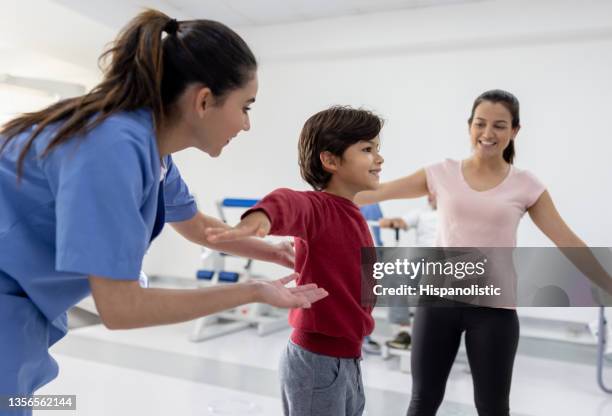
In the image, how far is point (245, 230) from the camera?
3.06 feet

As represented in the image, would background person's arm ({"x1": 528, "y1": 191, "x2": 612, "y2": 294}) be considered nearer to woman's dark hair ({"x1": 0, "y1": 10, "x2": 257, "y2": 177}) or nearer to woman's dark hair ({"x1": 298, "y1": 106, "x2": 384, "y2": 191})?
woman's dark hair ({"x1": 298, "y1": 106, "x2": 384, "y2": 191})

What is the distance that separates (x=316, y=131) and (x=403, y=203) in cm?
353

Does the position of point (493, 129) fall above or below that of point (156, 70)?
above

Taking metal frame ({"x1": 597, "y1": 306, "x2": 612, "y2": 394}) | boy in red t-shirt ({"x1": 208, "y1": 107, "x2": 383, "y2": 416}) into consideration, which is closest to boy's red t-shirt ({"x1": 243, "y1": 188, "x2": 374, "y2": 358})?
boy in red t-shirt ({"x1": 208, "y1": 107, "x2": 383, "y2": 416})

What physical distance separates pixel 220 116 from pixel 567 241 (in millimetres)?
1210

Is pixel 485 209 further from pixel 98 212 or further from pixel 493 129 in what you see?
pixel 98 212

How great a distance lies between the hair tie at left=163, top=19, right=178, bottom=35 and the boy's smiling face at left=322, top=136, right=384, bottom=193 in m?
0.45

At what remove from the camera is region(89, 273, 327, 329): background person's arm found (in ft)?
2.62

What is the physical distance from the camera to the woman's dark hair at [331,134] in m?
1.25

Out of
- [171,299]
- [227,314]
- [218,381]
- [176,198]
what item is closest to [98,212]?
[171,299]

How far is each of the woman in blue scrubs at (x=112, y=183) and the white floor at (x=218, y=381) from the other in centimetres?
189

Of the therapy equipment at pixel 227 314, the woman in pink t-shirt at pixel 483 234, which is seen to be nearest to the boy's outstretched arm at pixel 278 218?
the woman in pink t-shirt at pixel 483 234

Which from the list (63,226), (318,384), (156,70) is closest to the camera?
(63,226)

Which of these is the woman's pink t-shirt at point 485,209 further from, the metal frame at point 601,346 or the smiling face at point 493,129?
the metal frame at point 601,346
